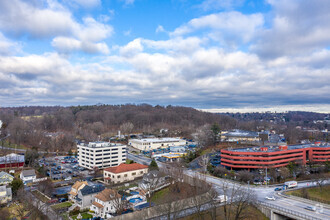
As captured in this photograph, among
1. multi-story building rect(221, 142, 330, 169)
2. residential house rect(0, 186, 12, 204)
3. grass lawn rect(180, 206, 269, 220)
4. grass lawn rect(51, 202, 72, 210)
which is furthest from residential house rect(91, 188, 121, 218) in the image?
multi-story building rect(221, 142, 330, 169)

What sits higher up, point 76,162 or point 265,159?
point 265,159

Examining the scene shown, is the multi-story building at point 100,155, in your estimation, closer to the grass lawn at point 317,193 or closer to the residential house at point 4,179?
the residential house at point 4,179

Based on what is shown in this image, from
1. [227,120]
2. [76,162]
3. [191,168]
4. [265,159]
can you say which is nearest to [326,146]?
[265,159]

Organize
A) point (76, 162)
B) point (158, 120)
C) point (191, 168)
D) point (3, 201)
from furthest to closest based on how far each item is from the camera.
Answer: point (158, 120)
point (76, 162)
point (191, 168)
point (3, 201)

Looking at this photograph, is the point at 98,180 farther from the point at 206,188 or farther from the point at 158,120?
the point at 158,120

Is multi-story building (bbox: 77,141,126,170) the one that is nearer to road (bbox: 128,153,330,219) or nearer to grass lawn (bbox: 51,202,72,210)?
grass lawn (bbox: 51,202,72,210)

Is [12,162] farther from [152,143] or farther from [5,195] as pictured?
[152,143]

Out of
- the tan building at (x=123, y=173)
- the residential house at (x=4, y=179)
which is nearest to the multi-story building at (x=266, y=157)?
the tan building at (x=123, y=173)
